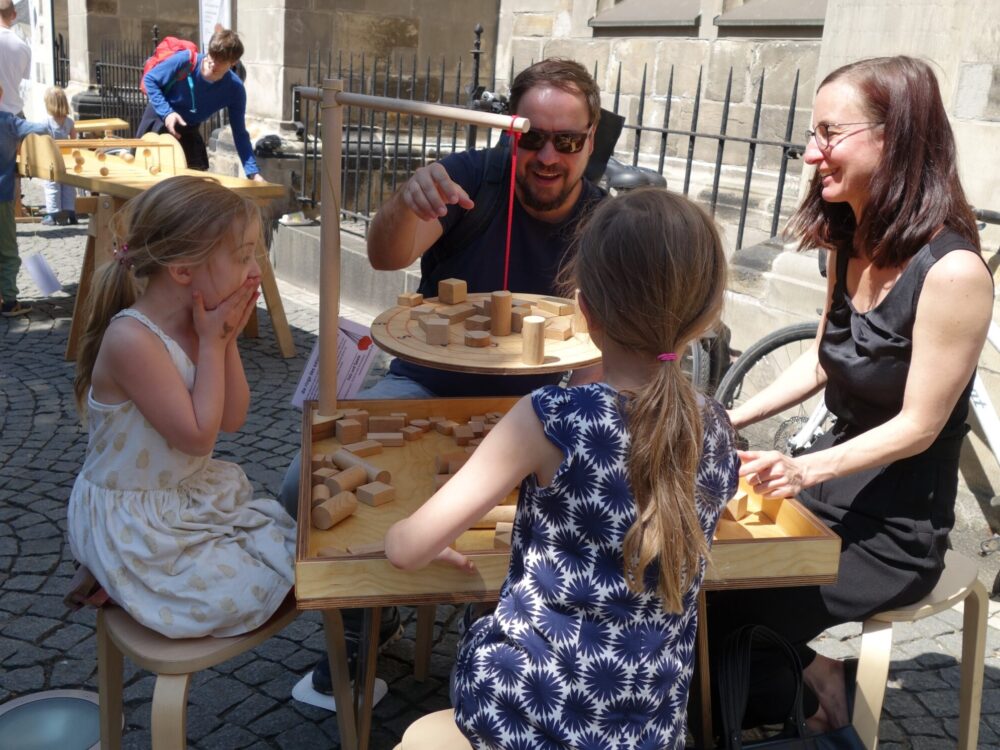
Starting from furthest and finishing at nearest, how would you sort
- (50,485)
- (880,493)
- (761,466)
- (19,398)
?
(19,398) → (50,485) → (880,493) → (761,466)

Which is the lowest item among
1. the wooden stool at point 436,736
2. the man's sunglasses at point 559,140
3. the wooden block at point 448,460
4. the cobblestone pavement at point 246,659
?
the cobblestone pavement at point 246,659

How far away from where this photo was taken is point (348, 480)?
1992mm

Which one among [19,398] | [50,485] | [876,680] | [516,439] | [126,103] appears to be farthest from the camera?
[126,103]

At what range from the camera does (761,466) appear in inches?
77.5

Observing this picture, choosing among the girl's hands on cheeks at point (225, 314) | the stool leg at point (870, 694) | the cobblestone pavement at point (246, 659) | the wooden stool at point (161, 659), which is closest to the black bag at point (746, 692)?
the stool leg at point (870, 694)

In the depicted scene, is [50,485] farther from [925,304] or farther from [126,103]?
[126,103]

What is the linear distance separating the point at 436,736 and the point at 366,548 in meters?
0.34

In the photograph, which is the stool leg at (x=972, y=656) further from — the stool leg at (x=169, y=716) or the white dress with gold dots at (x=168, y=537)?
the stool leg at (x=169, y=716)

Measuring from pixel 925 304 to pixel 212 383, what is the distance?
1.50m

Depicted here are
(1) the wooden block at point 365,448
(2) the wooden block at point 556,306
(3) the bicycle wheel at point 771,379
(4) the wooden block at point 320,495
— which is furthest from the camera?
(3) the bicycle wheel at point 771,379

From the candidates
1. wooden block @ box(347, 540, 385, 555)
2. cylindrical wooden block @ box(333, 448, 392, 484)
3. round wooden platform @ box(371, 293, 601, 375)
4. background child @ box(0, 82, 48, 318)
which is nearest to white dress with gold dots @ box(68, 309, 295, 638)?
cylindrical wooden block @ box(333, 448, 392, 484)

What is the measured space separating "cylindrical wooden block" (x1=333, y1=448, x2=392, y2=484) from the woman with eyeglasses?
0.74 metres

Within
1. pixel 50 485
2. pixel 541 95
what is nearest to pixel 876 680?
pixel 541 95

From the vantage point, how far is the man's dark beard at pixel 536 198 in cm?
282
